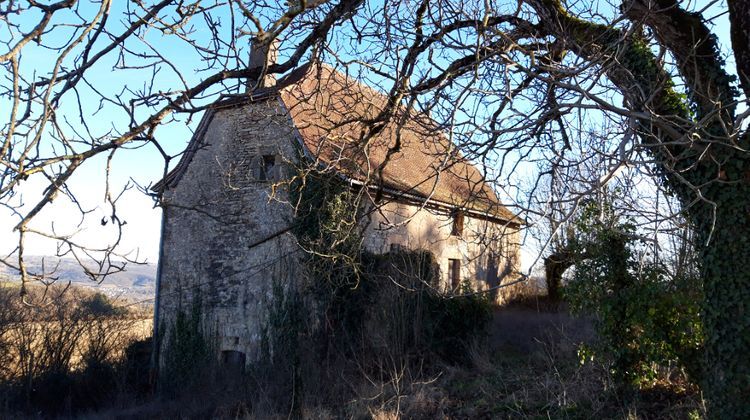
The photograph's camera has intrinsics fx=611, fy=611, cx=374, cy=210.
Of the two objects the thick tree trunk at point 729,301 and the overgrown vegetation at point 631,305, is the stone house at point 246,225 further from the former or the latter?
the thick tree trunk at point 729,301

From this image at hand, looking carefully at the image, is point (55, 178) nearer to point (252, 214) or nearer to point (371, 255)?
point (371, 255)

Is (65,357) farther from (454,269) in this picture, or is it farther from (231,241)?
(454,269)

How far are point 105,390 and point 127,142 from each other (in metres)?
15.7

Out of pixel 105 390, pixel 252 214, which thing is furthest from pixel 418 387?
pixel 105 390

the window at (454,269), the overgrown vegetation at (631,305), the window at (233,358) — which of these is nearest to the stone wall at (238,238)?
the window at (233,358)

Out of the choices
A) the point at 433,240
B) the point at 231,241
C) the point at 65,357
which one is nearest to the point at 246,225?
the point at 231,241

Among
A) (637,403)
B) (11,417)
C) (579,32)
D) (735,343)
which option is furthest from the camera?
(11,417)

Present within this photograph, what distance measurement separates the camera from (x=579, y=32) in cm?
693

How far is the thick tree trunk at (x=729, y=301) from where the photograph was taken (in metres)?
5.76

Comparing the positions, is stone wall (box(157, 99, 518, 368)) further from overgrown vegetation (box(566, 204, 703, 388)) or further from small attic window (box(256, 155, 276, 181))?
overgrown vegetation (box(566, 204, 703, 388))

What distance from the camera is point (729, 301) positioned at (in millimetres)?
5922

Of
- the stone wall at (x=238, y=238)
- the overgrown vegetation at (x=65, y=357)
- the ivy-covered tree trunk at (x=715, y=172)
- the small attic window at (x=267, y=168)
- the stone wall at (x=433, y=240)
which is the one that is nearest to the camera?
the ivy-covered tree trunk at (x=715, y=172)

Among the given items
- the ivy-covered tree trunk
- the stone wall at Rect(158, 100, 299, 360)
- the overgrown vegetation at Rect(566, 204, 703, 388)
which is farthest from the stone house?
the ivy-covered tree trunk

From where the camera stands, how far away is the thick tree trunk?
5.76 meters
